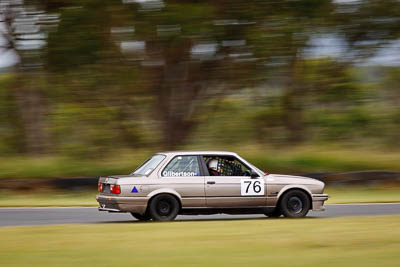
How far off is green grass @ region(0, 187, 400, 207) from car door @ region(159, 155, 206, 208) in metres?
5.98

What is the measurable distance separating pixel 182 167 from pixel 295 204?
239cm

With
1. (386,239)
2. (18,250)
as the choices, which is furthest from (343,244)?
(18,250)

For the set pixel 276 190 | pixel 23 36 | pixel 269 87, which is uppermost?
pixel 23 36

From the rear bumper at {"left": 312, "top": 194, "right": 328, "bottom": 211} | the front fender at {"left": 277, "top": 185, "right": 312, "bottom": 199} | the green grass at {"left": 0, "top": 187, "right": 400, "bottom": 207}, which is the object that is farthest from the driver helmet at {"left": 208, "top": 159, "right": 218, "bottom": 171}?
the green grass at {"left": 0, "top": 187, "right": 400, "bottom": 207}

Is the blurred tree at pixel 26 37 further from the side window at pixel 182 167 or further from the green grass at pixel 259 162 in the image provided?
the side window at pixel 182 167

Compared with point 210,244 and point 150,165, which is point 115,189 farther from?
point 210,244

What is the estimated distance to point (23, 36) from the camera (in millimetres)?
22891

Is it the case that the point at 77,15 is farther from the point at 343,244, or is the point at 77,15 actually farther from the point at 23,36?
the point at 343,244

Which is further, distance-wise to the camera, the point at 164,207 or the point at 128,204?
the point at 164,207

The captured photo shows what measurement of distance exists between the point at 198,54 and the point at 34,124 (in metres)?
7.19

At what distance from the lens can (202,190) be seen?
13.0m

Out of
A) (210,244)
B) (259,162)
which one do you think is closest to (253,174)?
(210,244)

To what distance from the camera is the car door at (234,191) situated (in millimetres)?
13062

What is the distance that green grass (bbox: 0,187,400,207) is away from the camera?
19.1 meters
